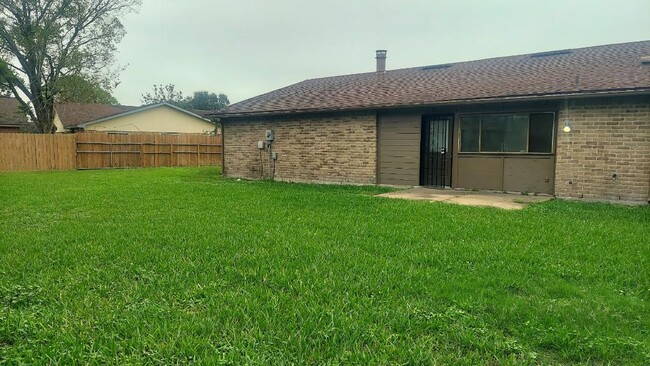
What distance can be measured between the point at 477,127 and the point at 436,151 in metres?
1.44

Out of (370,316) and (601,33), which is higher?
(601,33)

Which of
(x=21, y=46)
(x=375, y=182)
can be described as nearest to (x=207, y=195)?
(x=375, y=182)

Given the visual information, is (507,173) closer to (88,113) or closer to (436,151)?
(436,151)

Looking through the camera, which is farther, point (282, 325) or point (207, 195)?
point (207, 195)

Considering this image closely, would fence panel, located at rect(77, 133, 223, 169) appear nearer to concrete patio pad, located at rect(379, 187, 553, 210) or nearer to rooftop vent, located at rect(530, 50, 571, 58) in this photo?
concrete patio pad, located at rect(379, 187, 553, 210)

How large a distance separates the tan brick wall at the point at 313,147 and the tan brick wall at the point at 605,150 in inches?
193

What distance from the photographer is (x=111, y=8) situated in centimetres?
2683

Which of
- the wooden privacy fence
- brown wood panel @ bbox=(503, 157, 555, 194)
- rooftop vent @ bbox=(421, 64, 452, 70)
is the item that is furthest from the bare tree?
brown wood panel @ bbox=(503, 157, 555, 194)

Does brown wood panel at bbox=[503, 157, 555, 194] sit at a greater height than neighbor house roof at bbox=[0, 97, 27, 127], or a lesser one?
lesser

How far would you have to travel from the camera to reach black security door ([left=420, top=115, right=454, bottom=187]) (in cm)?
1182

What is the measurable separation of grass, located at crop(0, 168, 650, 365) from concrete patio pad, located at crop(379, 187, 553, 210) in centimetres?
198

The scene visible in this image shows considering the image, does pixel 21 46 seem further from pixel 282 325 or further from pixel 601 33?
pixel 601 33

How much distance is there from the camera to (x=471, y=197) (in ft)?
31.7

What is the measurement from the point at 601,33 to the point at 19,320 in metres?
24.0
